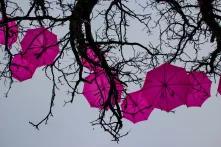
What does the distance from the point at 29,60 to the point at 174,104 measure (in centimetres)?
234

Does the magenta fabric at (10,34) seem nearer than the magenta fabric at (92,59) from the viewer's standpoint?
Yes

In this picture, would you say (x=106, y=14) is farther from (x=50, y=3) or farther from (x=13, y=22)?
(x=13, y=22)

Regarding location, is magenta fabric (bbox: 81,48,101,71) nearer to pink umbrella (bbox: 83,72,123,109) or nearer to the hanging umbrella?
pink umbrella (bbox: 83,72,123,109)

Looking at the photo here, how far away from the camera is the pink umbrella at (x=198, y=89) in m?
6.62

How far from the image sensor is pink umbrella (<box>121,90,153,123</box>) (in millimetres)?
6688

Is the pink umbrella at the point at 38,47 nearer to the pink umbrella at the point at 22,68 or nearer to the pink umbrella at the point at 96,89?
the pink umbrella at the point at 22,68

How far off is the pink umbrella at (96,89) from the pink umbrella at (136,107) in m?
0.39

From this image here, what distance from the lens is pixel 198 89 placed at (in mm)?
6629

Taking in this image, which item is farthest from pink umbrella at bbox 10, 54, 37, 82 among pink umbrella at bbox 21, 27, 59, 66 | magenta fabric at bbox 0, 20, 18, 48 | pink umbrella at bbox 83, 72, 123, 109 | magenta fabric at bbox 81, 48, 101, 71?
magenta fabric at bbox 81, 48, 101, 71

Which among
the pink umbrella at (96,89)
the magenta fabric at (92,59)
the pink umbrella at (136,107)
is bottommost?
the pink umbrella at (136,107)

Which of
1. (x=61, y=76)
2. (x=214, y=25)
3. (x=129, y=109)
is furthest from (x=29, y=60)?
(x=214, y=25)

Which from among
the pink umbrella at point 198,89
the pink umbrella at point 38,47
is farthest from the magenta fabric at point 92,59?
the pink umbrella at point 198,89

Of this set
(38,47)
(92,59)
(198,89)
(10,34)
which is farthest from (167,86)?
(10,34)

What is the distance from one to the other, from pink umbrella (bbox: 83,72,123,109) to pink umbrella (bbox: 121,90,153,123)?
15.4 inches
